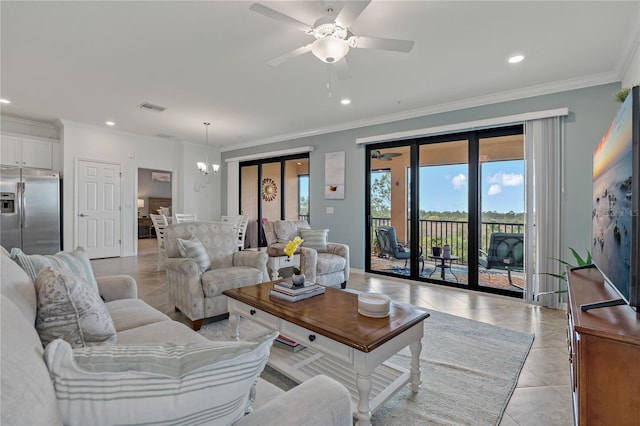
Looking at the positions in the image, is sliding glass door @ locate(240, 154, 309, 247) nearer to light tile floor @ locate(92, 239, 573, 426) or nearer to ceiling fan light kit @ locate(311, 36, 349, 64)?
light tile floor @ locate(92, 239, 573, 426)

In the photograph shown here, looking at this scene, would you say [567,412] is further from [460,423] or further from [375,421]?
[375,421]

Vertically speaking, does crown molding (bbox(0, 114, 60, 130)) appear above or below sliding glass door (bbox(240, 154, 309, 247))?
above

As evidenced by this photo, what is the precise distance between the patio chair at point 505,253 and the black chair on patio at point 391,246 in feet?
3.09

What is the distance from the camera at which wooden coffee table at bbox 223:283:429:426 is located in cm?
143

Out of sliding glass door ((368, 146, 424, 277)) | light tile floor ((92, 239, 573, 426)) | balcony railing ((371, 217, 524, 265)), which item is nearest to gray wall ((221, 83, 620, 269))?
sliding glass door ((368, 146, 424, 277))

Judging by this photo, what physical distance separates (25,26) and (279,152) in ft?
13.7

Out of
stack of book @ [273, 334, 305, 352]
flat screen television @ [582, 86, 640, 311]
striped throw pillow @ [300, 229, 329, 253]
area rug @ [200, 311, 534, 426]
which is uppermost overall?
flat screen television @ [582, 86, 640, 311]

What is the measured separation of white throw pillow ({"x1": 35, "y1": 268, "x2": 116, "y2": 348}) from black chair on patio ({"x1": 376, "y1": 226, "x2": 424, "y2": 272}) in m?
4.25

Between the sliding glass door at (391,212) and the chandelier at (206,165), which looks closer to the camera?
the sliding glass door at (391,212)

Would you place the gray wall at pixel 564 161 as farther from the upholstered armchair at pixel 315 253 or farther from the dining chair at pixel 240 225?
the dining chair at pixel 240 225

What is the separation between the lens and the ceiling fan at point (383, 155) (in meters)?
4.98

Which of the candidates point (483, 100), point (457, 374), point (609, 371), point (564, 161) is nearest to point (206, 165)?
point (483, 100)

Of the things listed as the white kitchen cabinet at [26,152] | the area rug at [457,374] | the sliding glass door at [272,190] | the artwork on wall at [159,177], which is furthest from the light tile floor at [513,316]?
the artwork on wall at [159,177]

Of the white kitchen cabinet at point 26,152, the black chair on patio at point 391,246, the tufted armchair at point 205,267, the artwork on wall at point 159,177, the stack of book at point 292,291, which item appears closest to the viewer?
the stack of book at point 292,291
